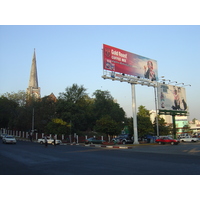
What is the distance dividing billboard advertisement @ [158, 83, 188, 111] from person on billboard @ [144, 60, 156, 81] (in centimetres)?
473

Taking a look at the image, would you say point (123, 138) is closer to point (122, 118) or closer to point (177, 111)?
point (177, 111)

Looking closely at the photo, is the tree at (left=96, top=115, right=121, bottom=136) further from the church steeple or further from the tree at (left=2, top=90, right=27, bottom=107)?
the church steeple

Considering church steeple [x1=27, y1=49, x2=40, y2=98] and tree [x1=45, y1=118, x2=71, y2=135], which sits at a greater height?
church steeple [x1=27, y1=49, x2=40, y2=98]

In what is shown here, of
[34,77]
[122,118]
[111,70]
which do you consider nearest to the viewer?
[111,70]

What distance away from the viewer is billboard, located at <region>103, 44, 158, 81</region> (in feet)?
104

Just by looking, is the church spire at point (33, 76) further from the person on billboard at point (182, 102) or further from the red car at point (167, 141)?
the red car at point (167, 141)

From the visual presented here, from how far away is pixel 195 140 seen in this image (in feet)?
144

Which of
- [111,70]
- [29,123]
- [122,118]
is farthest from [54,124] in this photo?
[122,118]

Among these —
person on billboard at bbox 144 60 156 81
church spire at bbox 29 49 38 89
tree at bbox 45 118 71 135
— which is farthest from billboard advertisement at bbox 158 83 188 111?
church spire at bbox 29 49 38 89

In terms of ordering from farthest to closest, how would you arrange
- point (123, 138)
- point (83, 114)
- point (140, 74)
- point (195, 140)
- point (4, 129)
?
point (4, 129), point (83, 114), point (195, 140), point (123, 138), point (140, 74)

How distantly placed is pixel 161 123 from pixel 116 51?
20022 mm

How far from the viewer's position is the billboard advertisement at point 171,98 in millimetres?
42822

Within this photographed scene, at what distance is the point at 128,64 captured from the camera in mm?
34250

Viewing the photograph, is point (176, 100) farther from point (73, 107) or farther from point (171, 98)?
point (73, 107)
